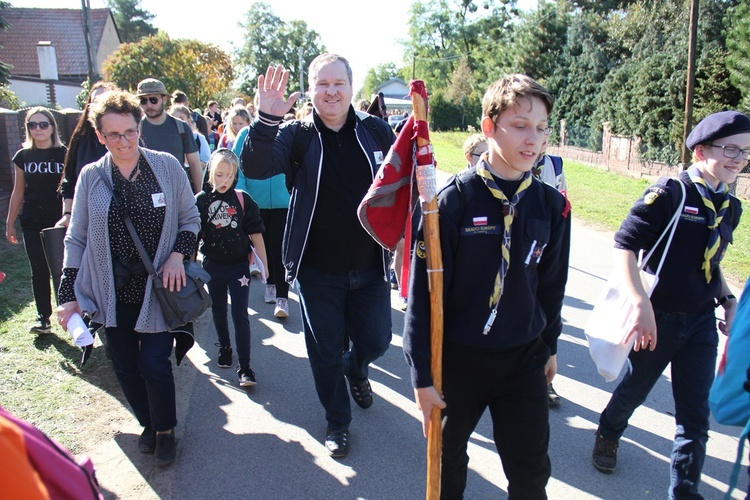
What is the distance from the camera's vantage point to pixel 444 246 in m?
2.37

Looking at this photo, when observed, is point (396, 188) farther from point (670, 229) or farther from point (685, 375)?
point (685, 375)

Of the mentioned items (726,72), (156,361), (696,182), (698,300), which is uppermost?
(726,72)

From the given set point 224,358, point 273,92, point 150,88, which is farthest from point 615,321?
point 150,88

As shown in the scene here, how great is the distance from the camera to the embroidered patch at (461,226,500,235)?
93.6 inches

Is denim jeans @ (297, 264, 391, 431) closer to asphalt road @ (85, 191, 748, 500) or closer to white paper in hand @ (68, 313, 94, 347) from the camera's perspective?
asphalt road @ (85, 191, 748, 500)

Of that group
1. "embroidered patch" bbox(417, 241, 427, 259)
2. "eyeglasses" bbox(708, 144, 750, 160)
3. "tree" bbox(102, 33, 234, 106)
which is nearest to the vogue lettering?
"embroidered patch" bbox(417, 241, 427, 259)

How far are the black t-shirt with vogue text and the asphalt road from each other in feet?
6.06

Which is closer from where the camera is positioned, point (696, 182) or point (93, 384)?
point (696, 182)

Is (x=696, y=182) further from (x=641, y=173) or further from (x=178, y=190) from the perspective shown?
(x=641, y=173)

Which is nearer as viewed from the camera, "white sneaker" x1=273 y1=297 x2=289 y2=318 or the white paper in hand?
the white paper in hand

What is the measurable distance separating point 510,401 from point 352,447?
5.35ft

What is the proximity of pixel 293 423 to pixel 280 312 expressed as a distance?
7.47 feet

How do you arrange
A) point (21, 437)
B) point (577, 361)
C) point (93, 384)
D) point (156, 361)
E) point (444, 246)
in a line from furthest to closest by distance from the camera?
point (577, 361) < point (93, 384) < point (156, 361) < point (444, 246) < point (21, 437)

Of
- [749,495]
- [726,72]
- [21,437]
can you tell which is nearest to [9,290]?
[21,437]
